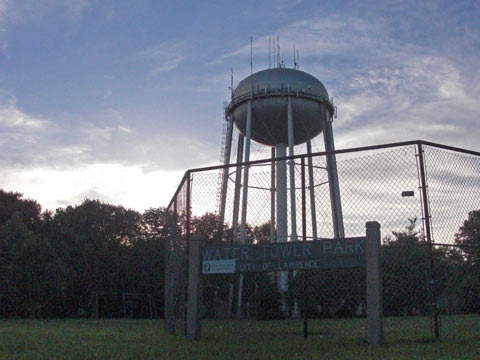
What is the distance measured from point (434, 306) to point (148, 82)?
963 centimetres

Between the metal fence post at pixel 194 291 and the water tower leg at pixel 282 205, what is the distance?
2235mm

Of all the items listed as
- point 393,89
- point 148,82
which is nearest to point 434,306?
point 393,89

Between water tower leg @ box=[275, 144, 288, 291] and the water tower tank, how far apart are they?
130 centimetres

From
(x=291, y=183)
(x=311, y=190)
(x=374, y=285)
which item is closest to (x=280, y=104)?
(x=291, y=183)

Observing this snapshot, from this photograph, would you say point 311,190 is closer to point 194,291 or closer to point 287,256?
point 194,291

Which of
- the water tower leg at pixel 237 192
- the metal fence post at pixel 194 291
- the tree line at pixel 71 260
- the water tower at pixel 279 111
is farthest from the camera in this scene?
the tree line at pixel 71 260

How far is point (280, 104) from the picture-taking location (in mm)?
27016

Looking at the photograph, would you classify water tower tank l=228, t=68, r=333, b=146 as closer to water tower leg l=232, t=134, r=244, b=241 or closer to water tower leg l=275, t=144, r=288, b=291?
water tower leg l=232, t=134, r=244, b=241

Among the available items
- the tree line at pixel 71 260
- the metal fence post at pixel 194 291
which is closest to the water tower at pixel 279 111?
the tree line at pixel 71 260

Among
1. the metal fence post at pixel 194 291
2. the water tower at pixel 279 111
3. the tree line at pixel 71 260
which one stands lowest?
the metal fence post at pixel 194 291

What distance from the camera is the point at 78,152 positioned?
1748 centimetres

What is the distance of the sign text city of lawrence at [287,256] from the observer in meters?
7.02

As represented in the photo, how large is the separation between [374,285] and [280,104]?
68.7 ft

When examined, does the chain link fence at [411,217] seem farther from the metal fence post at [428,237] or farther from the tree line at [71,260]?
the tree line at [71,260]
